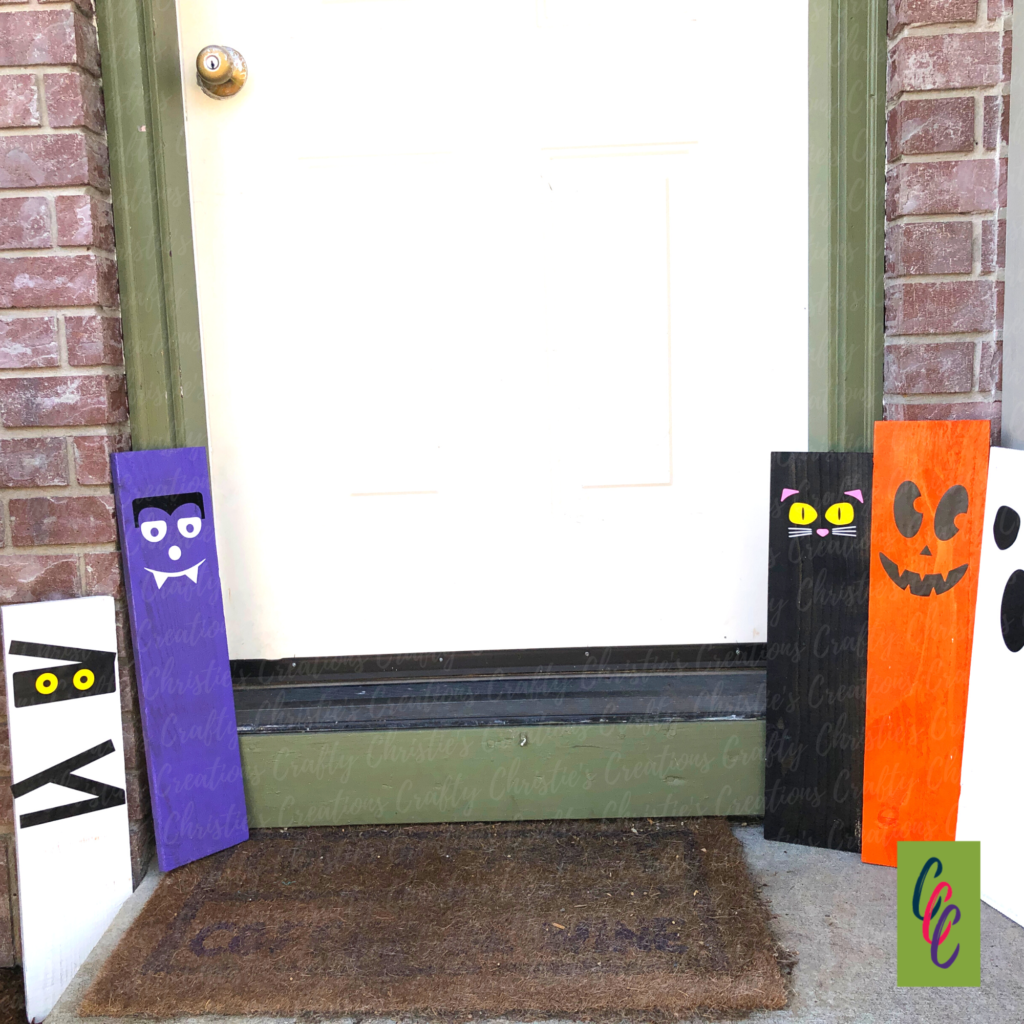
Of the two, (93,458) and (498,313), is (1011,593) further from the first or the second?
(93,458)

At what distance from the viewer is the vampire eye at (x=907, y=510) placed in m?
1.79

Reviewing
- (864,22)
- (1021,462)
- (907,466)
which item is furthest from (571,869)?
(864,22)

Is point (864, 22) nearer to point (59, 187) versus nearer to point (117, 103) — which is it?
point (117, 103)

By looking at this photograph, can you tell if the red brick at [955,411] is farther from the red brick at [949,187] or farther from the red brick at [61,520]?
the red brick at [61,520]

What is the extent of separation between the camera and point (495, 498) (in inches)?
80.9

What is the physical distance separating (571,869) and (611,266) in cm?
124

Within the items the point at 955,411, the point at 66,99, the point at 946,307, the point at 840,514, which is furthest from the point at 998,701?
the point at 66,99

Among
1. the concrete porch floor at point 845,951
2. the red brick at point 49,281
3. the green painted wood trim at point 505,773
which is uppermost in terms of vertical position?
the red brick at point 49,281

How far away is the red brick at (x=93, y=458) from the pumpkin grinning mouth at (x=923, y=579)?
60.3 inches

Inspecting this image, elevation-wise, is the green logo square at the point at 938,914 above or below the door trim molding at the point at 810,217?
below

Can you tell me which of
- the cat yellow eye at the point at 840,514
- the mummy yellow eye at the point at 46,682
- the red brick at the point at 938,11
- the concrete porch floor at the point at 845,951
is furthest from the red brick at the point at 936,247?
the mummy yellow eye at the point at 46,682

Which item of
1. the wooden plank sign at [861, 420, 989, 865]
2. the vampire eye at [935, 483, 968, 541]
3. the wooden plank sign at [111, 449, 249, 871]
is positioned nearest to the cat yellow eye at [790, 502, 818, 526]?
the wooden plank sign at [861, 420, 989, 865]

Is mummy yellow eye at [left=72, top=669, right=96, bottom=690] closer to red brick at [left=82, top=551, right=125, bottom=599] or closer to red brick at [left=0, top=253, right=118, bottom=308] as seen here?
red brick at [left=82, top=551, right=125, bottom=599]

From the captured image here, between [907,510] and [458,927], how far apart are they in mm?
1153
